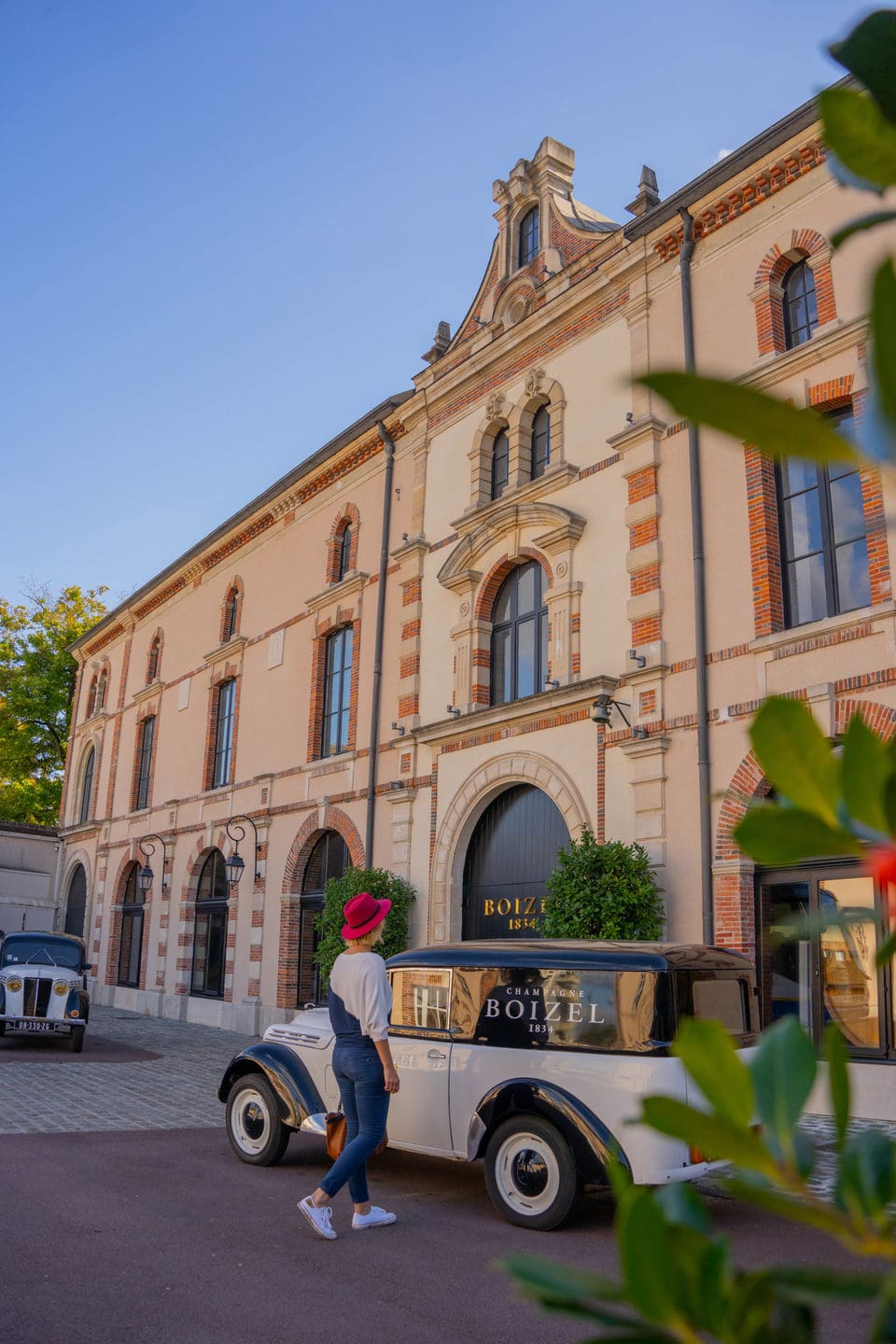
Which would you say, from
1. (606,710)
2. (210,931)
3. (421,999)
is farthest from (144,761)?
(421,999)

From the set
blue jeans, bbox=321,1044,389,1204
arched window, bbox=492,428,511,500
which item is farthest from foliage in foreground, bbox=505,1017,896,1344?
arched window, bbox=492,428,511,500

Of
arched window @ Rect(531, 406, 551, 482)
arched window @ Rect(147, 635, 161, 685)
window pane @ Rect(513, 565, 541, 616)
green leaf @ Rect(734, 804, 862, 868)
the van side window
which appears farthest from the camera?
arched window @ Rect(147, 635, 161, 685)

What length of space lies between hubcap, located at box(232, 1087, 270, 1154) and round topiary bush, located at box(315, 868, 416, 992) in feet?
22.7

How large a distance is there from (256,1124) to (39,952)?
1002 cm

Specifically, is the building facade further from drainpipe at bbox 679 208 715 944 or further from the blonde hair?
the blonde hair

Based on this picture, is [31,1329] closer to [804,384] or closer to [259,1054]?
[259,1054]

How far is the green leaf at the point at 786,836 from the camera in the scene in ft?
2.28

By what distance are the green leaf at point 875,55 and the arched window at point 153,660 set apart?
27.7m

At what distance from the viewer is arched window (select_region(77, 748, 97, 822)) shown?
30.3 metres

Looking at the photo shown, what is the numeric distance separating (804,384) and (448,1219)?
9.28 m

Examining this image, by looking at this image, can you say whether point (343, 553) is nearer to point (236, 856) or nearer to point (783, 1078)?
Result: point (236, 856)

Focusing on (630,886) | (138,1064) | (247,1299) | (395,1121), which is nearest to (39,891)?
(138,1064)

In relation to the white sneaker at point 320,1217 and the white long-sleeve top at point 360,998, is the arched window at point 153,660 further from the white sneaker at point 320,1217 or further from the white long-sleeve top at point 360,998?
the white sneaker at point 320,1217

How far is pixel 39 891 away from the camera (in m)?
30.6
